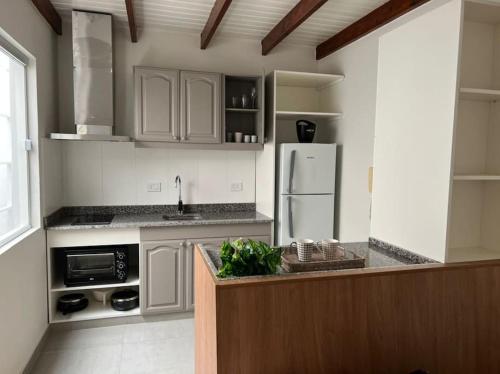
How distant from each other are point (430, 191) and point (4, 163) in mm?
2522

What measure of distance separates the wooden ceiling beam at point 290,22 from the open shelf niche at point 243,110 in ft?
1.23

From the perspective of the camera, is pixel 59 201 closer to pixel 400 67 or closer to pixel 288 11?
pixel 288 11

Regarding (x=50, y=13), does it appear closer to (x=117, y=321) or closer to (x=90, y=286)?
(x=90, y=286)

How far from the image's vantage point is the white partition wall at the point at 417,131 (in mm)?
1691

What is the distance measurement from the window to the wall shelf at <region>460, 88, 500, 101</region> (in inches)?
99.9

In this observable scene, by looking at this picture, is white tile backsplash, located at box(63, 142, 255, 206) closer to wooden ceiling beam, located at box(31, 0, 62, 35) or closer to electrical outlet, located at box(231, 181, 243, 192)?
electrical outlet, located at box(231, 181, 243, 192)

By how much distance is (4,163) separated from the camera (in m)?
2.26

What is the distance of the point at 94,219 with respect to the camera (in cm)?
330

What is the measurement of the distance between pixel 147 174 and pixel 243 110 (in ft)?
3.78

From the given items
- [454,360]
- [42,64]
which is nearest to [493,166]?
[454,360]

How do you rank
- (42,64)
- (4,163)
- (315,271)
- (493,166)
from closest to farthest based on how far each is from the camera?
1. (315,271)
2. (493,166)
3. (4,163)
4. (42,64)

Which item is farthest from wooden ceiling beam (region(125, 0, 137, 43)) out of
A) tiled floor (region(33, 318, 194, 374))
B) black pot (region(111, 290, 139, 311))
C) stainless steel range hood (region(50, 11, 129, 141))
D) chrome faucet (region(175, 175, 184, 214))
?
tiled floor (region(33, 318, 194, 374))

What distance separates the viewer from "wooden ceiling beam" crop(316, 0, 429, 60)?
2566 millimetres

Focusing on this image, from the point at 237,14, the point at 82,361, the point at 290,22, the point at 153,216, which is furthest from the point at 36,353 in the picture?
the point at 290,22
